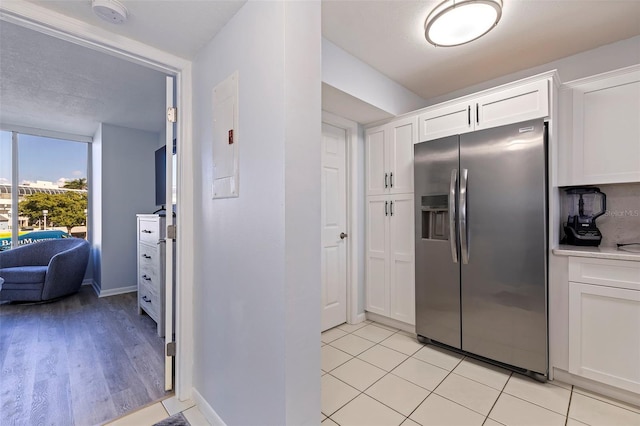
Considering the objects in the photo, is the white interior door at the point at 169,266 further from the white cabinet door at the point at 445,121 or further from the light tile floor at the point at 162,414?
the white cabinet door at the point at 445,121

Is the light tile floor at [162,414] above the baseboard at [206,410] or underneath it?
underneath

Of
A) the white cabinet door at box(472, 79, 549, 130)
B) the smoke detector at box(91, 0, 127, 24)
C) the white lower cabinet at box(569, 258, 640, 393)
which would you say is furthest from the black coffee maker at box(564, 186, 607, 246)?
the smoke detector at box(91, 0, 127, 24)

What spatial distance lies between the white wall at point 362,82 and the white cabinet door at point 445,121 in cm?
36

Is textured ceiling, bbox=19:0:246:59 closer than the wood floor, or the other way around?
textured ceiling, bbox=19:0:246:59

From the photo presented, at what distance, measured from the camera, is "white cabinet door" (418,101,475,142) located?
2.32 metres

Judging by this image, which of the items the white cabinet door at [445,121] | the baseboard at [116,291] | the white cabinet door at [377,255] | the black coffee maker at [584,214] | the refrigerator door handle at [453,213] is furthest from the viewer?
the baseboard at [116,291]

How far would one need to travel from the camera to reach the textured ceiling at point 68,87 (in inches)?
88.3

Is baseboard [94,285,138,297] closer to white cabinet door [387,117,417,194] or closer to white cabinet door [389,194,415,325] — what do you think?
white cabinet door [389,194,415,325]

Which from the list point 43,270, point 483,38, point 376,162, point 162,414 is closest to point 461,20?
point 483,38

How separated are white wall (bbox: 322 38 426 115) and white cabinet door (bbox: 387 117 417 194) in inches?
7.3

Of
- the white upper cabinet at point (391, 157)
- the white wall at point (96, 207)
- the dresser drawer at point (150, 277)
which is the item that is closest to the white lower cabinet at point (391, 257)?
the white upper cabinet at point (391, 157)

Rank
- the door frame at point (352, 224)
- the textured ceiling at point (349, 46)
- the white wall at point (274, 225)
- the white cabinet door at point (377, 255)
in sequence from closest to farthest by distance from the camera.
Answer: the white wall at point (274, 225)
the textured ceiling at point (349, 46)
the white cabinet door at point (377, 255)
the door frame at point (352, 224)

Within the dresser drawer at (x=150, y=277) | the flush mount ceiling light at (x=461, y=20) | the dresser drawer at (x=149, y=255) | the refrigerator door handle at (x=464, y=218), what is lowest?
the dresser drawer at (x=150, y=277)

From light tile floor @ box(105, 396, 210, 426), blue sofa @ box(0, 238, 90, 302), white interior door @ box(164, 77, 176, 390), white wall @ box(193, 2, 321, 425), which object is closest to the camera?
white wall @ box(193, 2, 321, 425)
